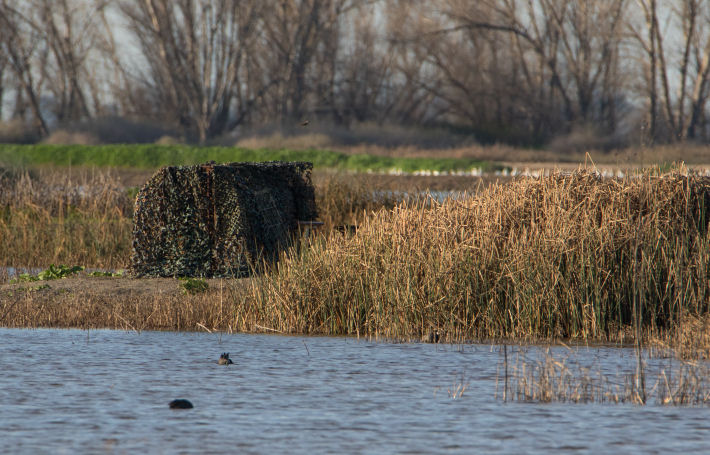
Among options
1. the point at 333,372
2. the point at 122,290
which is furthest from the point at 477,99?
the point at 333,372

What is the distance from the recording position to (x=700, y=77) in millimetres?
50562

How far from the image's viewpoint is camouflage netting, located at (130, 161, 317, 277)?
45.7 ft

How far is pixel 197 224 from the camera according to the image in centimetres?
1405

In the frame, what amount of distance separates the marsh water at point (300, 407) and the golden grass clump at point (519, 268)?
2.13 feet

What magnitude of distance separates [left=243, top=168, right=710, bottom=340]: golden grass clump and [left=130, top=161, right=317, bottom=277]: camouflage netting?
2.90 metres

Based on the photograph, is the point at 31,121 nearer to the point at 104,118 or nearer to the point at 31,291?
the point at 104,118

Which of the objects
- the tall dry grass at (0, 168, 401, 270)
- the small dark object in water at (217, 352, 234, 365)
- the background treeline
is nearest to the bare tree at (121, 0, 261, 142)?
the background treeline

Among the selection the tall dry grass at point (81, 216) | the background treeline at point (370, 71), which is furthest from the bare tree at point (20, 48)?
the tall dry grass at point (81, 216)

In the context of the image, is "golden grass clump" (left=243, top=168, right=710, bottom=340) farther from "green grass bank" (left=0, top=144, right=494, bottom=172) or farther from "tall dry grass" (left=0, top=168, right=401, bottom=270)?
"green grass bank" (left=0, top=144, right=494, bottom=172)

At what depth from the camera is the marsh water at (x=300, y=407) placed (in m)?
6.16

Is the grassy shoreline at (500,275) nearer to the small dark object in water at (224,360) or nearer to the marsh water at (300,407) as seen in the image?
the marsh water at (300,407)

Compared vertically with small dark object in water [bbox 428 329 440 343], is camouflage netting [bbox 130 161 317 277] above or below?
above

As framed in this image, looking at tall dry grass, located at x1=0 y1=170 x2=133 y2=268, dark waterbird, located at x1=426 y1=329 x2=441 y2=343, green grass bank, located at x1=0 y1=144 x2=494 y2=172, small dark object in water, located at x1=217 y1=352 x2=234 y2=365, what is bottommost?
dark waterbird, located at x1=426 y1=329 x2=441 y2=343

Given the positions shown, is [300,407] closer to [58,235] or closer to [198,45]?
[58,235]
